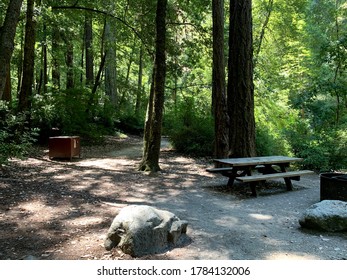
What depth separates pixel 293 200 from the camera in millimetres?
6980

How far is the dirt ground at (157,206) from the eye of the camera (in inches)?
160

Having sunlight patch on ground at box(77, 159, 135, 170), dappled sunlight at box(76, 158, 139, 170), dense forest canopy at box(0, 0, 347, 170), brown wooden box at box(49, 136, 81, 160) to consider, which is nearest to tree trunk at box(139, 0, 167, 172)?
dense forest canopy at box(0, 0, 347, 170)

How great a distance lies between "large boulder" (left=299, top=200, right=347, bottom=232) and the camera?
4.84 m

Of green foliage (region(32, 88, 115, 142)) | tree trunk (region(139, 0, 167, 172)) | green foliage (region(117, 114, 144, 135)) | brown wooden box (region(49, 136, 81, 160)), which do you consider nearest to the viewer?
tree trunk (region(139, 0, 167, 172))

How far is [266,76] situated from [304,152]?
7163mm

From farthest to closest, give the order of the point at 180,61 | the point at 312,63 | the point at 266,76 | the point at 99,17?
the point at 312,63 → the point at 266,76 → the point at 99,17 → the point at 180,61

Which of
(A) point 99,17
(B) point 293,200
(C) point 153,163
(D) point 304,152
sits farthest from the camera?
(A) point 99,17

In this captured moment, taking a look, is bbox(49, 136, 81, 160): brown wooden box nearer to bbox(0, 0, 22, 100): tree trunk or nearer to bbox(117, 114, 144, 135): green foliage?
bbox(0, 0, 22, 100): tree trunk

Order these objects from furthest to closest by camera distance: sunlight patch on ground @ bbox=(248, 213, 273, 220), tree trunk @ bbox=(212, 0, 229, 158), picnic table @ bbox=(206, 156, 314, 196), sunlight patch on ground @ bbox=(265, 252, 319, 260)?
tree trunk @ bbox=(212, 0, 229, 158)
picnic table @ bbox=(206, 156, 314, 196)
sunlight patch on ground @ bbox=(248, 213, 273, 220)
sunlight patch on ground @ bbox=(265, 252, 319, 260)

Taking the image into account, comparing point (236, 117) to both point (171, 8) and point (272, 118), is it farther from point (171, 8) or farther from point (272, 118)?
point (272, 118)

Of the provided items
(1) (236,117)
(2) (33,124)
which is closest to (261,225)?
(1) (236,117)

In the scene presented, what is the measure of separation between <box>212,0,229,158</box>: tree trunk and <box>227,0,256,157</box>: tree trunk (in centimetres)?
117

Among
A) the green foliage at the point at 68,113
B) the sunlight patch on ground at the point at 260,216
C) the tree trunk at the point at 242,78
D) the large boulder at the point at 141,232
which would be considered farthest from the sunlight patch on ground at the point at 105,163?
the large boulder at the point at 141,232

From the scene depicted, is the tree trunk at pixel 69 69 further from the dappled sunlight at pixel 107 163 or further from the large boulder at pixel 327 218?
the large boulder at pixel 327 218
